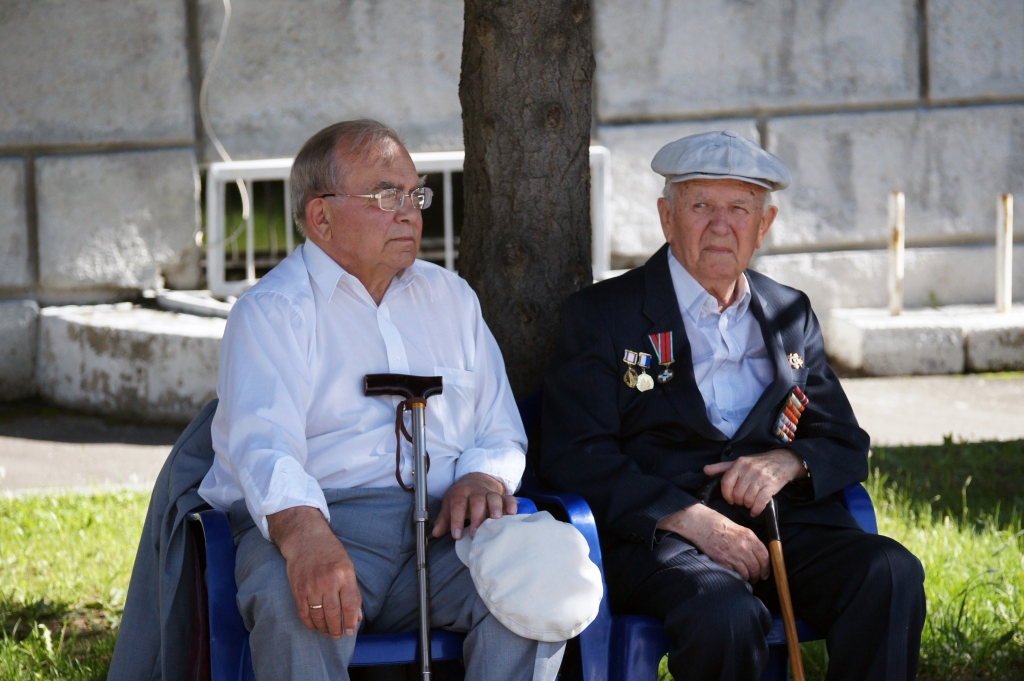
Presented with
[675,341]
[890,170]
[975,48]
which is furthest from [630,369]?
[975,48]

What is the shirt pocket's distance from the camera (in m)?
2.95

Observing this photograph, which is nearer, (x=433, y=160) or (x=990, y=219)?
(x=433, y=160)

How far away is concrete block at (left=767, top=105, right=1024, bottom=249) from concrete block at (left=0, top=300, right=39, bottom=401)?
466 centimetres

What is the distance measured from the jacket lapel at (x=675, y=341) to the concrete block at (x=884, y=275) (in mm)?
4623

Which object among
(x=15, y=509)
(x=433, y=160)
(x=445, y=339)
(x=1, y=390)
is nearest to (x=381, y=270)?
(x=445, y=339)

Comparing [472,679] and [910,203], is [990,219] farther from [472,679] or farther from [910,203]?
[472,679]

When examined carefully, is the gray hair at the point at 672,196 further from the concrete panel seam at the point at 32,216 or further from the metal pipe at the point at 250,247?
the concrete panel seam at the point at 32,216

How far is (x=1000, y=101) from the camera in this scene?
779cm

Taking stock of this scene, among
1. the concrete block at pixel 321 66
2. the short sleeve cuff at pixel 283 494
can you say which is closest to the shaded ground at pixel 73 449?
the concrete block at pixel 321 66

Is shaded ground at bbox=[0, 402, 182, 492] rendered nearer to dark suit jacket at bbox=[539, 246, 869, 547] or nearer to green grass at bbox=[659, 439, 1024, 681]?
dark suit jacket at bbox=[539, 246, 869, 547]

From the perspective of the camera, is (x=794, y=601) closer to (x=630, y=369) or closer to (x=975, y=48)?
(x=630, y=369)

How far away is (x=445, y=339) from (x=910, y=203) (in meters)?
5.60

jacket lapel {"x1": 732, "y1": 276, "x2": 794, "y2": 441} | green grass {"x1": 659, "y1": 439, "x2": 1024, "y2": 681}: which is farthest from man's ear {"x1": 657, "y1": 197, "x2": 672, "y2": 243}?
green grass {"x1": 659, "y1": 439, "x2": 1024, "y2": 681}

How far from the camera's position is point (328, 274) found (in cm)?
291
